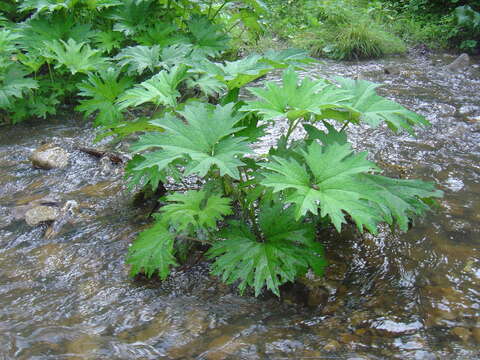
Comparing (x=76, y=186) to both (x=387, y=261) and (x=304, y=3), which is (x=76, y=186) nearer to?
(x=387, y=261)

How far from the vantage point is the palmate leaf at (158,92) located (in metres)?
Result: 2.14

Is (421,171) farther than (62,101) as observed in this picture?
No

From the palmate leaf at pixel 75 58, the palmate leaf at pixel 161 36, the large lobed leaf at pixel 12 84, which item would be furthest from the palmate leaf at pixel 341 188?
the large lobed leaf at pixel 12 84

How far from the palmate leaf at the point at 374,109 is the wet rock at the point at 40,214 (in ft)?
6.17

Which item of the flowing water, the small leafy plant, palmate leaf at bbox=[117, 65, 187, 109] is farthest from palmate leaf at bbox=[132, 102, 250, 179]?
the flowing water

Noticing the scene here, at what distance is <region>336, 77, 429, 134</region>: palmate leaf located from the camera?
2.02 m

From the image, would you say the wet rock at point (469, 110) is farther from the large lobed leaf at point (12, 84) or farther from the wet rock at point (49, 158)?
the large lobed leaf at point (12, 84)

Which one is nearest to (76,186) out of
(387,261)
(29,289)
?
(29,289)

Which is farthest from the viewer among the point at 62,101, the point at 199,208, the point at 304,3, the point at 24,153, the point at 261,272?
the point at 304,3

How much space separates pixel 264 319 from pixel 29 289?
3.82 feet

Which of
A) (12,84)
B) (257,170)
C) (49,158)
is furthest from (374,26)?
(257,170)

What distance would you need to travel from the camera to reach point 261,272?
1826 mm

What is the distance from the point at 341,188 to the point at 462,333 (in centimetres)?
77

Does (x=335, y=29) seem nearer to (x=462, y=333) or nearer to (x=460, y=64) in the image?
(x=460, y=64)
